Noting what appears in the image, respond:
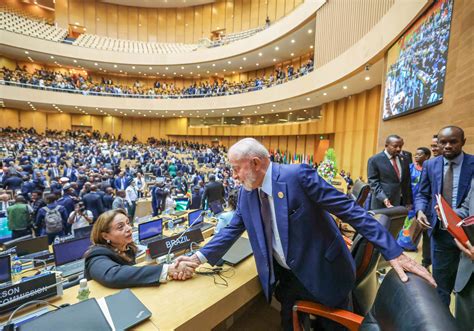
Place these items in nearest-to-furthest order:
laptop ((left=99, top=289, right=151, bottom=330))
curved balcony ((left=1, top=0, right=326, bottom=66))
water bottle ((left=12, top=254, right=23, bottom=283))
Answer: laptop ((left=99, top=289, right=151, bottom=330)) < water bottle ((left=12, top=254, right=23, bottom=283)) < curved balcony ((left=1, top=0, right=326, bottom=66))

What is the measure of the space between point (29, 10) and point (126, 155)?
21797 mm

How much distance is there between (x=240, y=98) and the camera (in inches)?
716

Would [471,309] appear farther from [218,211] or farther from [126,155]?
[126,155]

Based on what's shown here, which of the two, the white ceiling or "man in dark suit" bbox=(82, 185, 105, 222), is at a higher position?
the white ceiling

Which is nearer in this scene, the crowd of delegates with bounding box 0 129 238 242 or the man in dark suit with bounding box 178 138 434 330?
the man in dark suit with bounding box 178 138 434 330

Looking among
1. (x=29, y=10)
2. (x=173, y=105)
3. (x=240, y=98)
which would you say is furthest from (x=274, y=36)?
(x=29, y=10)

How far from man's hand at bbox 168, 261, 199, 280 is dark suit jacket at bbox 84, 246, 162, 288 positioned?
0.08 m

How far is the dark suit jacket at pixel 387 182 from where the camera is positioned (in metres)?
3.29

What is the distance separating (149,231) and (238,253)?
169 centimetres

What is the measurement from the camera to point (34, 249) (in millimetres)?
3008

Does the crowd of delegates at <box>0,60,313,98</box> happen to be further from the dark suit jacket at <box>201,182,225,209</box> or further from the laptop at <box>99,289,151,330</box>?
the laptop at <box>99,289,151,330</box>

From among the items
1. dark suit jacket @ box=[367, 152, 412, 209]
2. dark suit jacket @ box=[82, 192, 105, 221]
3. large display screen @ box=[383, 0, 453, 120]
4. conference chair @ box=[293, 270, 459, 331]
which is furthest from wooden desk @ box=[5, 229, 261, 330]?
large display screen @ box=[383, 0, 453, 120]

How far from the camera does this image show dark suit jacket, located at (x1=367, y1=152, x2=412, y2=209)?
329 cm

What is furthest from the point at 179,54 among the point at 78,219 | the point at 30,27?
the point at 78,219
